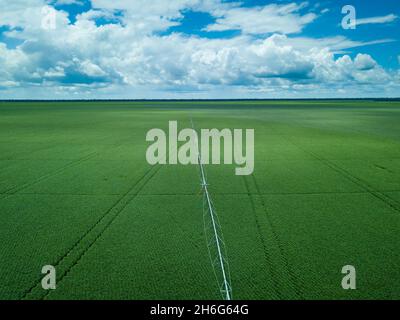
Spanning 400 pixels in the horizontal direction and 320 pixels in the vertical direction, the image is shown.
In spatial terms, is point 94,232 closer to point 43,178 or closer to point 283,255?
point 283,255

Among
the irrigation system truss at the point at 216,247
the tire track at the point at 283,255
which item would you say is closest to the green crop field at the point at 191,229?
the tire track at the point at 283,255

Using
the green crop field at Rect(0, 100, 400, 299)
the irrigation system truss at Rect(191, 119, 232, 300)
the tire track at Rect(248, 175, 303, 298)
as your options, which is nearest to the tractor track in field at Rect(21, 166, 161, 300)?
the green crop field at Rect(0, 100, 400, 299)

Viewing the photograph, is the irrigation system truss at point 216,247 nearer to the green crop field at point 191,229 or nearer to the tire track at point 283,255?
the green crop field at point 191,229

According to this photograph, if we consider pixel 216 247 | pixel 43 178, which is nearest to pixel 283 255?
pixel 216 247

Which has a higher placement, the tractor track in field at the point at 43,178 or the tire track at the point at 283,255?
the tractor track in field at the point at 43,178

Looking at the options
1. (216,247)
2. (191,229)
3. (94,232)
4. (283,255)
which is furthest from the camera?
(191,229)

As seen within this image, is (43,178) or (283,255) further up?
(43,178)
